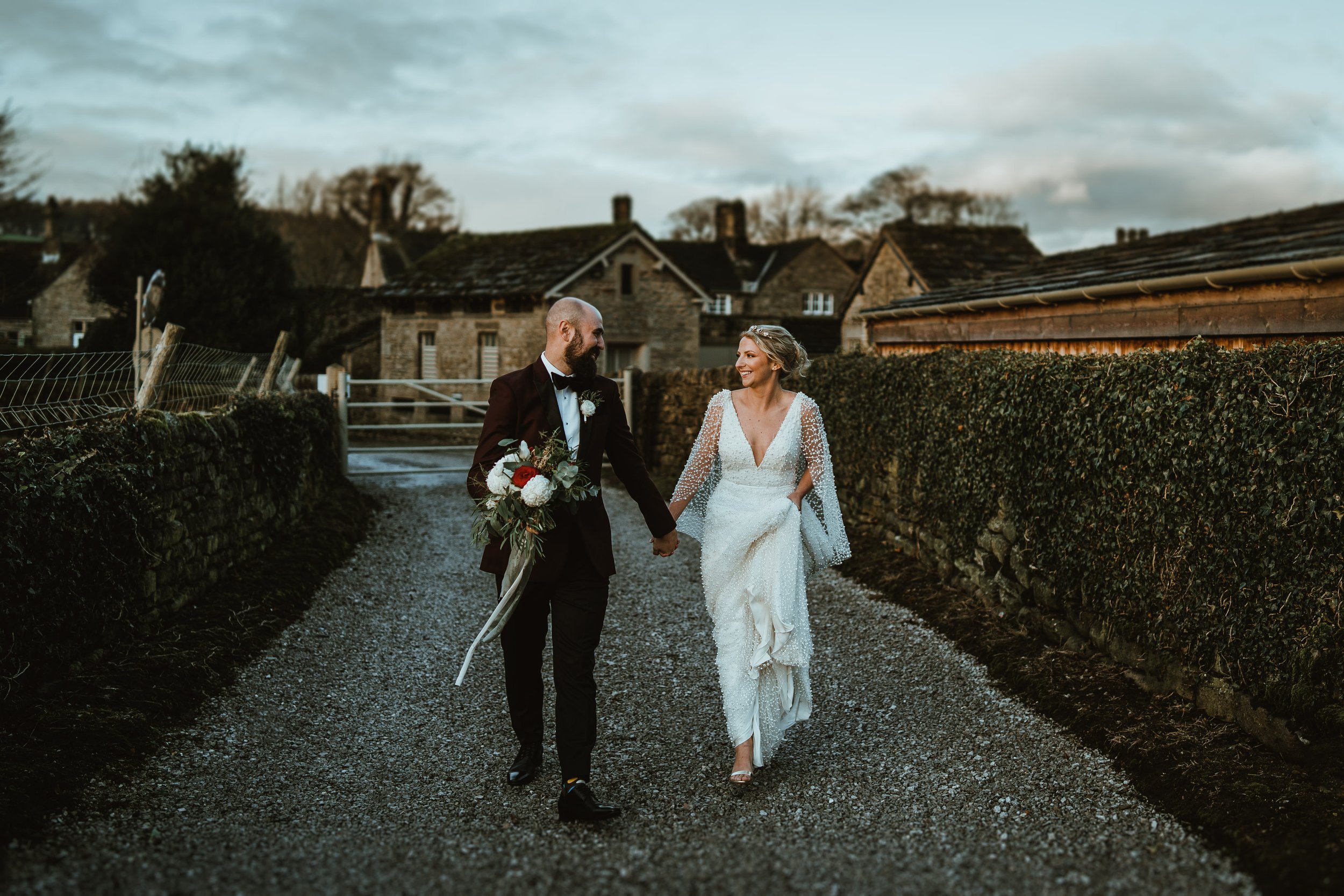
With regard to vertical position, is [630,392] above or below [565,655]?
above

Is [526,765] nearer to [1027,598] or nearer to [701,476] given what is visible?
[701,476]

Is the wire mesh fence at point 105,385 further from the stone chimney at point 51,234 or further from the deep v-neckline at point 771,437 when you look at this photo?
the stone chimney at point 51,234

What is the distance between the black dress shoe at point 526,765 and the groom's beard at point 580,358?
173 cm

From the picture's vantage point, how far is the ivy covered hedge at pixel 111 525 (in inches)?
191

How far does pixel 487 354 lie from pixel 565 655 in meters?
27.2

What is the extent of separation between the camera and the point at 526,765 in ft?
15.3

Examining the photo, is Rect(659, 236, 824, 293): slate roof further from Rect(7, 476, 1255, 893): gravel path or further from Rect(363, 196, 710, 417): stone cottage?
Rect(7, 476, 1255, 893): gravel path

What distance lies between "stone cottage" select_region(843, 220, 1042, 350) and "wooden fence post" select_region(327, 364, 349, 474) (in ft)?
51.8

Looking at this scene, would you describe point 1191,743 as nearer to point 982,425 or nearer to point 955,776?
point 955,776

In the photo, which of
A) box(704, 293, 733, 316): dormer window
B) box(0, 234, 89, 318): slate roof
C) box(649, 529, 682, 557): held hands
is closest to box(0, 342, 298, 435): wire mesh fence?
box(649, 529, 682, 557): held hands

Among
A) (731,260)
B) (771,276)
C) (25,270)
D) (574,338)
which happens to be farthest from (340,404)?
(731,260)

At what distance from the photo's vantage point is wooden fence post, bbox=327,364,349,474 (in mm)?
14352

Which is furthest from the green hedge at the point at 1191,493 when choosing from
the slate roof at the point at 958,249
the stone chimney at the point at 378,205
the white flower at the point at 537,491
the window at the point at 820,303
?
the stone chimney at the point at 378,205

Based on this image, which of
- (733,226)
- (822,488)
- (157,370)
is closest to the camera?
(822,488)
